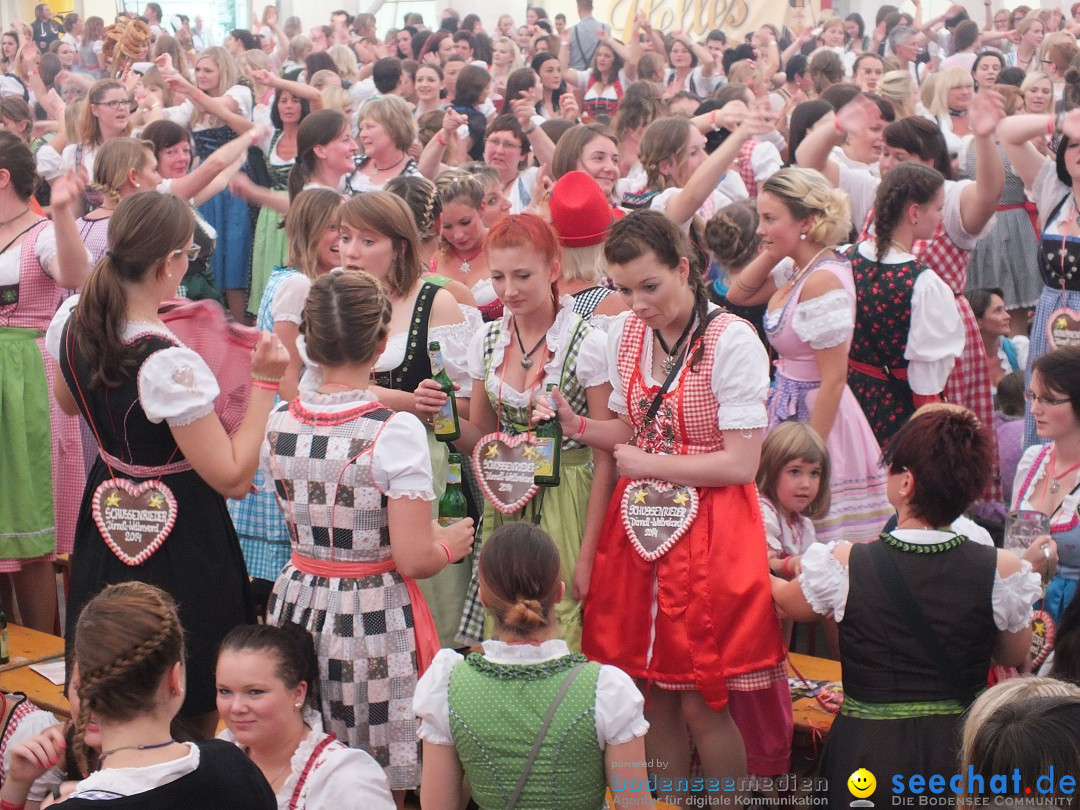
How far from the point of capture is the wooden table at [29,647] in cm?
393

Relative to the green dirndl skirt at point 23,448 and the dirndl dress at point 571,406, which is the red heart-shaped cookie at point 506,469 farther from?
the green dirndl skirt at point 23,448

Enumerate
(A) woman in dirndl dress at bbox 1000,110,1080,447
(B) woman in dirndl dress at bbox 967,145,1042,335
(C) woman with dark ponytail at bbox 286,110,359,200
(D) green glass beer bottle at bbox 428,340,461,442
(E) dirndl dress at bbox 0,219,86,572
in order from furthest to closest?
(B) woman in dirndl dress at bbox 967,145,1042,335 → (C) woman with dark ponytail at bbox 286,110,359,200 → (A) woman in dirndl dress at bbox 1000,110,1080,447 → (E) dirndl dress at bbox 0,219,86,572 → (D) green glass beer bottle at bbox 428,340,461,442

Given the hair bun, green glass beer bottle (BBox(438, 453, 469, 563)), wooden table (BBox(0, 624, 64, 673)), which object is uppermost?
green glass beer bottle (BBox(438, 453, 469, 563))

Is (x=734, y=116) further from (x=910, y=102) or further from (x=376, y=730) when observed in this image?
(x=910, y=102)

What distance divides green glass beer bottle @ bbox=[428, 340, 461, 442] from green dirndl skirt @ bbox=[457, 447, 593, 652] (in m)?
0.22

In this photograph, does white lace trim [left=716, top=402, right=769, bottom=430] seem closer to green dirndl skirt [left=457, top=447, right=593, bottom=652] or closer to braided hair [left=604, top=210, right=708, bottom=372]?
braided hair [left=604, top=210, right=708, bottom=372]

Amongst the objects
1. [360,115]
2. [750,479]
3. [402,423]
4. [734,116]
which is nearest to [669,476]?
[750,479]

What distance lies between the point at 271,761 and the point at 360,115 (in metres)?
4.55

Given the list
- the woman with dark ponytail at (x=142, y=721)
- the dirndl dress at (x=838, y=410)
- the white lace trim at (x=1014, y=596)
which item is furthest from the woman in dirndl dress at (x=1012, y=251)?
the woman with dark ponytail at (x=142, y=721)

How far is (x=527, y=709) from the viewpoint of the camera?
2.42 meters

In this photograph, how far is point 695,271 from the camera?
3.21 meters

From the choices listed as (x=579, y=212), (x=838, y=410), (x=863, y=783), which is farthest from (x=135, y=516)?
(x=838, y=410)

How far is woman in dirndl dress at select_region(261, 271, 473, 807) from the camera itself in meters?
2.75

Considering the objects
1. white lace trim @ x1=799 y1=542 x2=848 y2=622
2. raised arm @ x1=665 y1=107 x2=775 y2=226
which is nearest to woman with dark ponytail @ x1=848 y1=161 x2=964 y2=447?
raised arm @ x1=665 y1=107 x2=775 y2=226
